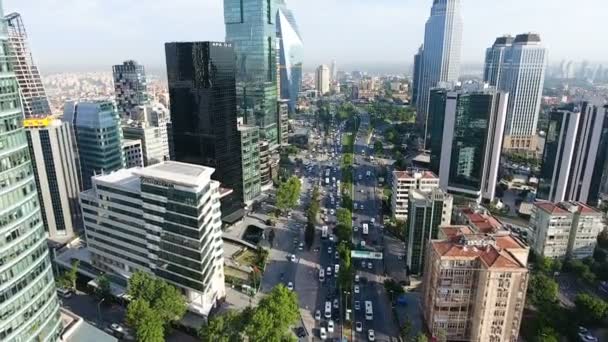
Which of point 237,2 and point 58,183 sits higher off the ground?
point 237,2

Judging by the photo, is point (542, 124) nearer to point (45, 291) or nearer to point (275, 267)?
point (275, 267)

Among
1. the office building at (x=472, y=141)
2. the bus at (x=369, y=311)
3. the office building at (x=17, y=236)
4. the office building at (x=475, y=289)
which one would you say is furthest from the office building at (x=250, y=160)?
the office building at (x=472, y=141)

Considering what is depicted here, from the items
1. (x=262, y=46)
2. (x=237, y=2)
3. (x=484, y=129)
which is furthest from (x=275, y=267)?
(x=237, y=2)

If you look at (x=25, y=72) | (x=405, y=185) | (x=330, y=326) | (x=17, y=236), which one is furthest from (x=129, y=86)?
(x=330, y=326)

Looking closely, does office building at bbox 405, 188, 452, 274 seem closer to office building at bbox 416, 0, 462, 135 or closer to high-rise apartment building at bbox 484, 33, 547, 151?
high-rise apartment building at bbox 484, 33, 547, 151

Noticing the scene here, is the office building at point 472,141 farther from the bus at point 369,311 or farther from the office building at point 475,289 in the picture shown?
the bus at point 369,311

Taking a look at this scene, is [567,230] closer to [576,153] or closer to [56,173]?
[576,153]
